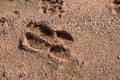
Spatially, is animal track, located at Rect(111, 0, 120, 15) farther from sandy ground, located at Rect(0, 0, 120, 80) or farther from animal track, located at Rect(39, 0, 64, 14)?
animal track, located at Rect(39, 0, 64, 14)

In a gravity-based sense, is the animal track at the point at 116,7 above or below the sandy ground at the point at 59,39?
above

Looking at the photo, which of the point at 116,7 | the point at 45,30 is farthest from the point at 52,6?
the point at 116,7

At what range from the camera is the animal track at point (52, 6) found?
2680 millimetres

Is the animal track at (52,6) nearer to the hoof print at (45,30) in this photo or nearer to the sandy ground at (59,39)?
the sandy ground at (59,39)

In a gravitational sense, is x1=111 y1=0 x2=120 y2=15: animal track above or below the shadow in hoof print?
above

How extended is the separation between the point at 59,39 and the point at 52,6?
0.32m

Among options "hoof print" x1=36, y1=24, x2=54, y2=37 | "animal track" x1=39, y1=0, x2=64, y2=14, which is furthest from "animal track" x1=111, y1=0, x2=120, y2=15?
"hoof print" x1=36, y1=24, x2=54, y2=37

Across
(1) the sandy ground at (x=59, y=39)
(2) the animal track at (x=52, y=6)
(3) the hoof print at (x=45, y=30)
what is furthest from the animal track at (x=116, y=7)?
(3) the hoof print at (x=45, y=30)

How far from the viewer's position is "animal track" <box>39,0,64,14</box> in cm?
268

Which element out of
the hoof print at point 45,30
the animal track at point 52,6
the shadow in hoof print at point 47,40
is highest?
the animal track at point 52,6

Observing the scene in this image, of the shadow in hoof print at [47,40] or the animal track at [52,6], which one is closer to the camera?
the shadow in hoof print at [47,40]

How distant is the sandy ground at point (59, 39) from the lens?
2463 millimetres

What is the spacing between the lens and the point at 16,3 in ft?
8.97

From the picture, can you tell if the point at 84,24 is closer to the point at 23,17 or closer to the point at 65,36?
the point at 65,36
